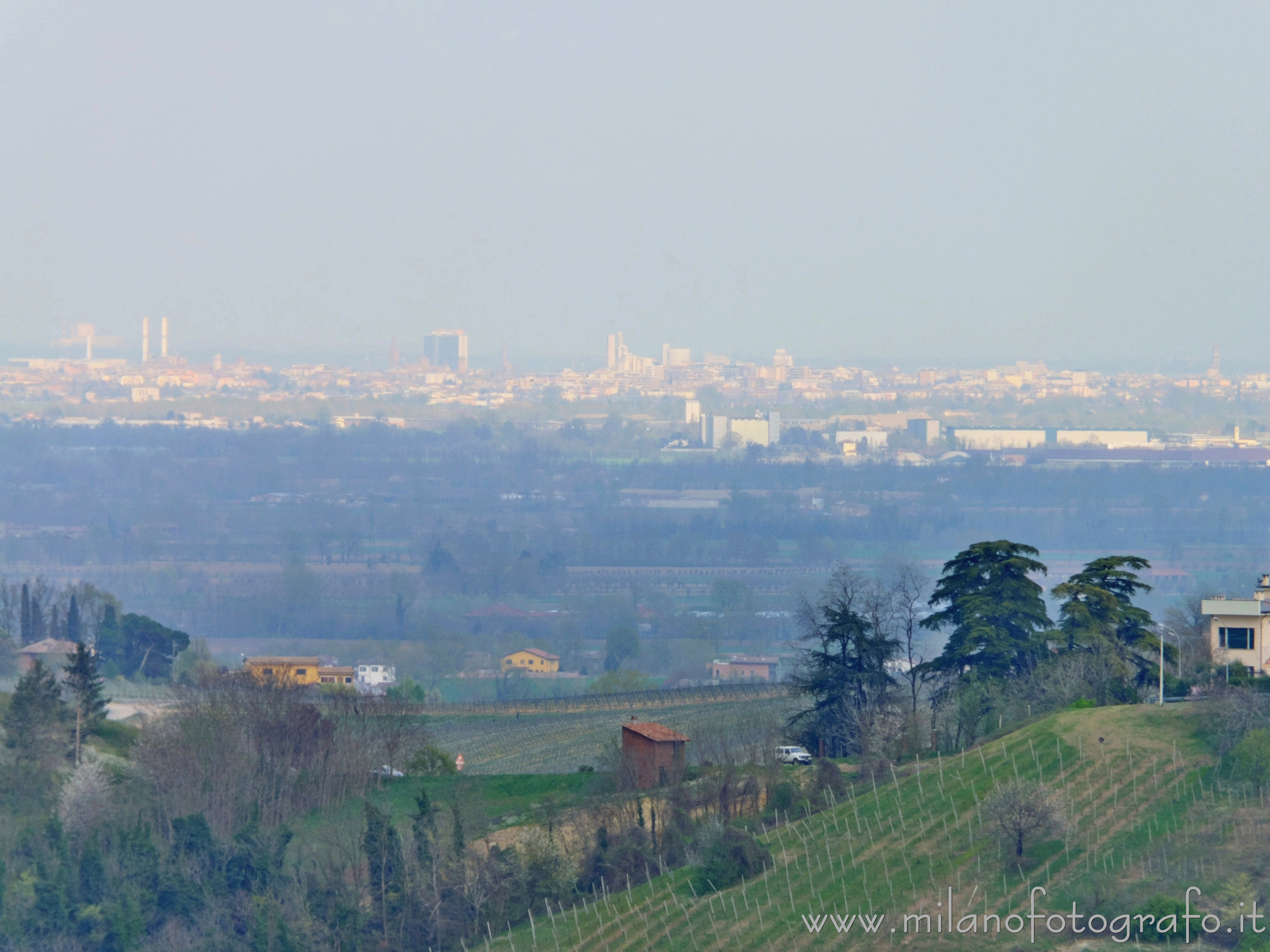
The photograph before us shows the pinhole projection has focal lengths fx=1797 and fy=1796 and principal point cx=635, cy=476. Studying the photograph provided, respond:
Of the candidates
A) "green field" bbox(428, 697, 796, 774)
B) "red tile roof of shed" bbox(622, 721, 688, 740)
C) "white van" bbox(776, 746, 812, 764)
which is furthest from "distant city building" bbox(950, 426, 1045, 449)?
"white van" bbox(776, 746, 812, 764)

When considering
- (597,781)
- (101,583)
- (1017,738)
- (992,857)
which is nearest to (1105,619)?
(1017,738)

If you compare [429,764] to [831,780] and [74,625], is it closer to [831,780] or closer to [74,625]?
[831,780]

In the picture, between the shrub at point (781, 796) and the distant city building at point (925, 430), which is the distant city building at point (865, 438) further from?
the shrub at point (781, 796)

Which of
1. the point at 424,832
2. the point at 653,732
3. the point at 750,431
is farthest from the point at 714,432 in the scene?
the point at 424,832

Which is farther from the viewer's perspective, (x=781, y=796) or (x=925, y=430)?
(x=925, y=430)

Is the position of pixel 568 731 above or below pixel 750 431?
below

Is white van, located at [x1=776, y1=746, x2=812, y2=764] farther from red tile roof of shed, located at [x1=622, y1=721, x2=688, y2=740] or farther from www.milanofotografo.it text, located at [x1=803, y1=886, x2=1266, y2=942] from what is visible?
www.milanofotografo.it text, located at [x1=803, y1=886, x2=1266, y2=942]
